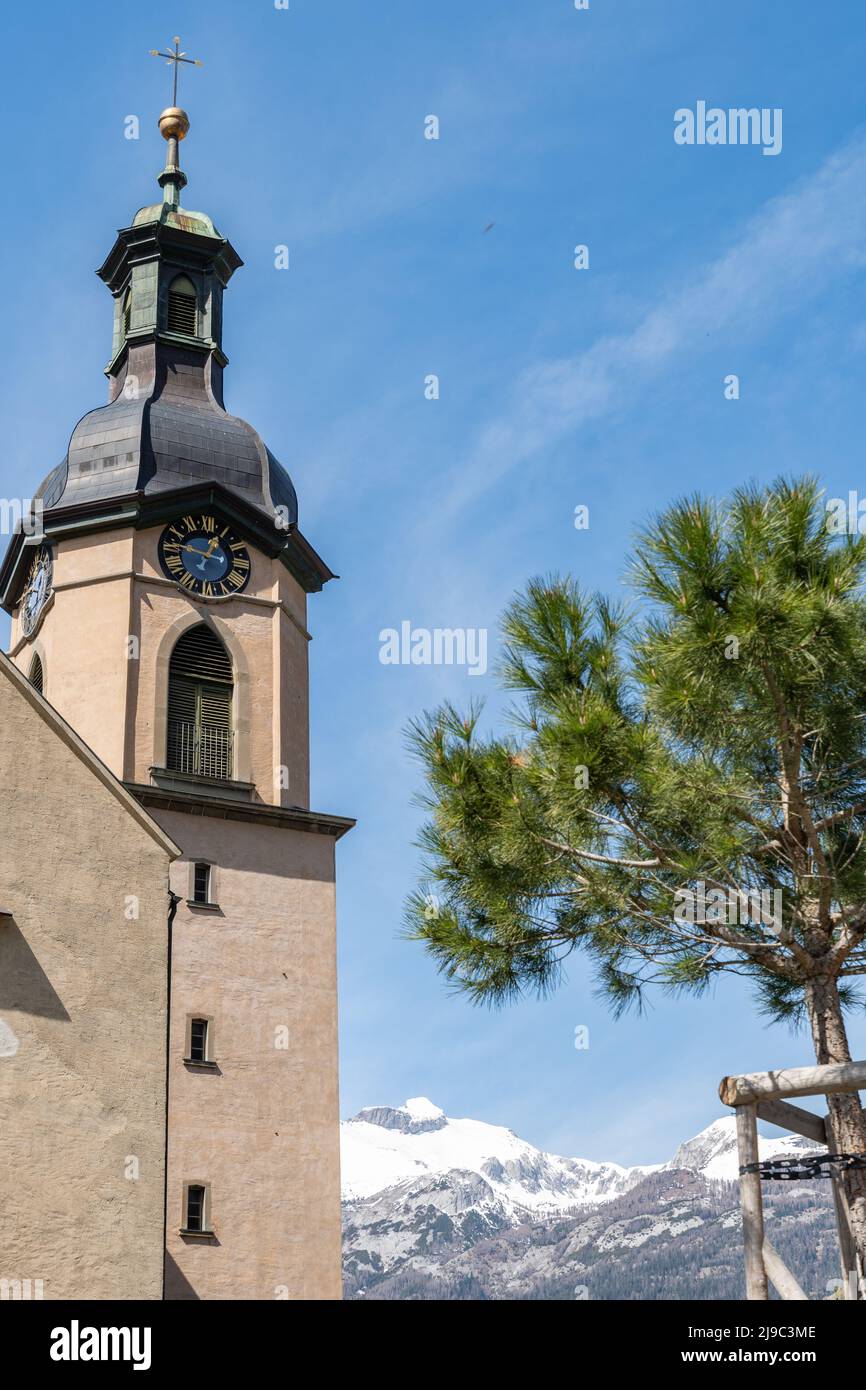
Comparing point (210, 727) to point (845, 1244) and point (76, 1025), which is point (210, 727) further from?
point (845, 1244)

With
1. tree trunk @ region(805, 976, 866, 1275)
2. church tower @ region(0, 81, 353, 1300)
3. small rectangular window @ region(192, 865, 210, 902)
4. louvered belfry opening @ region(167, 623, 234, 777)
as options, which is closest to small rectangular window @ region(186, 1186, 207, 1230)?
church tower @ region(0, 81, 353, 1300)

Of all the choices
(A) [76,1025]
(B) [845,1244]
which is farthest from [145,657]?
(B) [845,1244]

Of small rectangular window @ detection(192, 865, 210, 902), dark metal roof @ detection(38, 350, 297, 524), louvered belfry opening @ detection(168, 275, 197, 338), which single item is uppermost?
louvered belfry opening @ detection(168, 275, 197, 338)

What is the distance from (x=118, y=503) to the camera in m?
32.5

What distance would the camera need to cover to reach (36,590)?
33.7 m

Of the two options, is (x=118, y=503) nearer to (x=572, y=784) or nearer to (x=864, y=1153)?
(x=572, y=784)

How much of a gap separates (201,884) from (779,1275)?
1789cm

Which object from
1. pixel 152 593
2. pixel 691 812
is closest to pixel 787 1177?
pixel 691 812

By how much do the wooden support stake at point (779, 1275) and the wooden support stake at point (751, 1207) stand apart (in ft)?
0.19

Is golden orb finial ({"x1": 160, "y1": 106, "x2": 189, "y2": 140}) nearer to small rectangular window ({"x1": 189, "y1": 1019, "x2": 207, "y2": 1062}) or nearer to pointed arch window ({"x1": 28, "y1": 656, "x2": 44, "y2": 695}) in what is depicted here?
pointed arch window ({"x1": 28, "y1": 656, "x2": 44, "y2": 695})

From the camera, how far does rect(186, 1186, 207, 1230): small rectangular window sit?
87.5ft

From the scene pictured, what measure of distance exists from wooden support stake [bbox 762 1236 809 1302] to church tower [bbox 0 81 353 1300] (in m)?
14.6

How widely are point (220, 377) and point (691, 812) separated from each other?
78.4 ft
